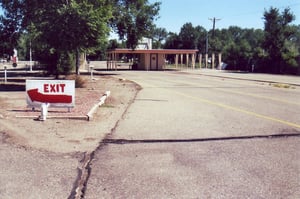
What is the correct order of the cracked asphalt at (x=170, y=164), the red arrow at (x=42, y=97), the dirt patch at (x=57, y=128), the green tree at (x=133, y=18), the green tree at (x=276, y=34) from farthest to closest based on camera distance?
the green tree at (x=276, y=34)
the green tree at (x=133, y=18)
the red arrow at (x=42, y=97)
the dirt patch at (x=57, y=128)
the cracked asphalt at (x=170, y=164)

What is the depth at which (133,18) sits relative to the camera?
37688 millimetres

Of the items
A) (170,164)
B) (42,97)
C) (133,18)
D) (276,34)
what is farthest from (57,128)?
(276,34)

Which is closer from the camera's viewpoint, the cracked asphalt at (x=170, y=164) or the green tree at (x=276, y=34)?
the cracked asphalt at (x=170, y=164)

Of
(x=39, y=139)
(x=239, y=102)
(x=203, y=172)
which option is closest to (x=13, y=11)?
(x=239, y=102)

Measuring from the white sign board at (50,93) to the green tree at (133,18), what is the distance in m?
25.8

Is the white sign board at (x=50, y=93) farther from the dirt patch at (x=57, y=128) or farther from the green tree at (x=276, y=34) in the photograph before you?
the green tree at (x=276, y=34)

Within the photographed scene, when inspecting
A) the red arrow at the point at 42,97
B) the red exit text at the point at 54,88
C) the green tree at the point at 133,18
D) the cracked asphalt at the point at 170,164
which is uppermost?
the green tree at the point at 133,18

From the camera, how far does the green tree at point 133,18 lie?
3662 cm

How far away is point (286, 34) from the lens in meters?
53.1

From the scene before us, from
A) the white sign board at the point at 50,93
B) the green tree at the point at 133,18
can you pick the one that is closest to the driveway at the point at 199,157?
the white sign board at the point at 50,93

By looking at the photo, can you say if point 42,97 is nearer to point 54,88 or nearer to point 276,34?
point 54,88

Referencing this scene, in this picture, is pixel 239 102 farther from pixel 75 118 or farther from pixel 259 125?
pixel 75 118

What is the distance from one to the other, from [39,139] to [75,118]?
2.47 meters

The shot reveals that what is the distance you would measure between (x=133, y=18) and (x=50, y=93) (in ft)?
91.8
